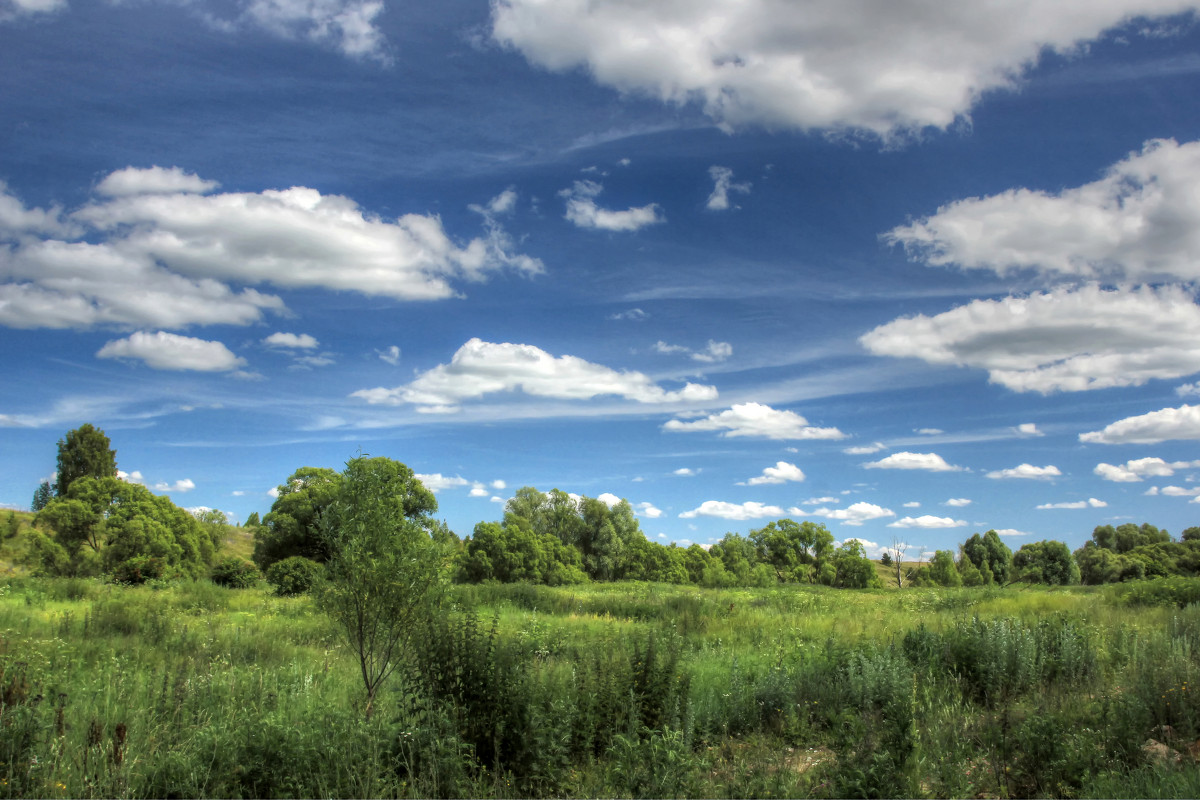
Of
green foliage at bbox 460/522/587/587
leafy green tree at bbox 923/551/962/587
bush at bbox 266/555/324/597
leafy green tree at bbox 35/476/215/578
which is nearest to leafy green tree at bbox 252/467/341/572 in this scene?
leafy green tree at bbox 35/476/215/578

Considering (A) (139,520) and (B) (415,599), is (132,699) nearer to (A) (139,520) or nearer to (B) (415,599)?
(B) (415,599)

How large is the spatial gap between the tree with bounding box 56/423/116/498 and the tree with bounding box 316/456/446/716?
82.5m

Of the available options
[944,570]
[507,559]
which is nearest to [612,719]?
[507,559]

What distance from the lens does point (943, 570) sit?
8038 cm

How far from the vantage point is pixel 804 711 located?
8.79 m

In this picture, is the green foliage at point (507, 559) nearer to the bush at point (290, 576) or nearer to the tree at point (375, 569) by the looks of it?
the bush at point (290, 576)

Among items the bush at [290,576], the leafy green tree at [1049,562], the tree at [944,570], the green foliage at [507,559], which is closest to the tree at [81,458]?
the green foliage at [507,559]

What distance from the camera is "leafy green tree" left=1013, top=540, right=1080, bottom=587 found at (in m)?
76.4

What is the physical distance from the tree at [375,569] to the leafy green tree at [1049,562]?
8337 cm

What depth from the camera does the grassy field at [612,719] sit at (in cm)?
617

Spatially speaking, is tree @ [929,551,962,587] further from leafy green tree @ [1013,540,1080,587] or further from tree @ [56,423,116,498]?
tree @ [56,423,116,498]

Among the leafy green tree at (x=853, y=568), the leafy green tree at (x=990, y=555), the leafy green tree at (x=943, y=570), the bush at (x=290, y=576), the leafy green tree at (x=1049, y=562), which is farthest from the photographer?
the leafy green tree at (x=990, y=555)

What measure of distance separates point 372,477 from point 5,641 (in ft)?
23.9

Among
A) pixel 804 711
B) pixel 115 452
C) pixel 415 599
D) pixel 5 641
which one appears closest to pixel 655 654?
pixel 804 711
